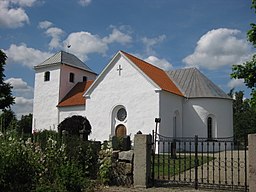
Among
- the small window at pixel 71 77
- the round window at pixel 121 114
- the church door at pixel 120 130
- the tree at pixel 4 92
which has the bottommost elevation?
the church door at pixel 120 130

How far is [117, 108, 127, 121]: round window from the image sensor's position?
27038mm

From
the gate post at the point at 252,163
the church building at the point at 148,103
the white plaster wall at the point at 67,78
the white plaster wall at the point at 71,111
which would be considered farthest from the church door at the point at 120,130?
the gate post at the point at 252,163

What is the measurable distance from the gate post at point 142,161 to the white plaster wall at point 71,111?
21.7 meters

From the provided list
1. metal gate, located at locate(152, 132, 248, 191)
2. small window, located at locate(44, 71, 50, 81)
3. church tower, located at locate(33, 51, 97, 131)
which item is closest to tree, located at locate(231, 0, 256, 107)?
metal gate, located at locate(152, 132, 248, 191)

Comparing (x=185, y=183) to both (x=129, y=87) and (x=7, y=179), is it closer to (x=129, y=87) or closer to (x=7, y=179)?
(x=7, y=179)

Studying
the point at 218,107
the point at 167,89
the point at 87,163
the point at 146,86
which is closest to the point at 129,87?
the point at 146,86

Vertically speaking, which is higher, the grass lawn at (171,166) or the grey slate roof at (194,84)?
the grey slate roof at (194,84)

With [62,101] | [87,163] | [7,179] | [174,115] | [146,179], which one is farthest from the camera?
[62,101]

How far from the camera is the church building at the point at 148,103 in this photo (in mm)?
25734

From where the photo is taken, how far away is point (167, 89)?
26.7 metres

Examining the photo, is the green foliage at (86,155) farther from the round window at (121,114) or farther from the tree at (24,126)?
the round window at (121,114)

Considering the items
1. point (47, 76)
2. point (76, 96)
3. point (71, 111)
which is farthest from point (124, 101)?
point (47, 76)

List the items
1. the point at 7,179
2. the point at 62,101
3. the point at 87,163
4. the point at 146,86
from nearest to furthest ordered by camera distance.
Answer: the point at 7,179 < the point at 87,163 < the point at 146,86 < the point at 62,101

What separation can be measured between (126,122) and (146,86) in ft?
11.5
